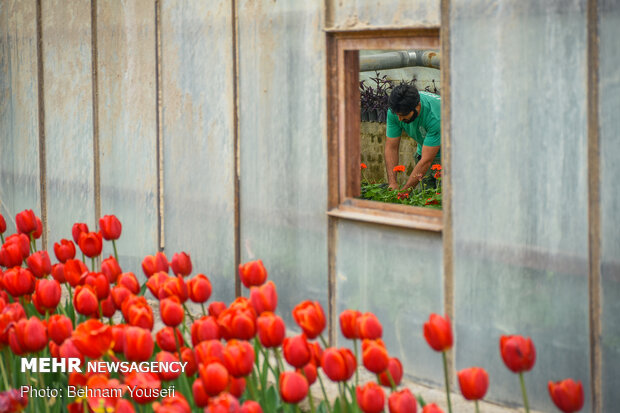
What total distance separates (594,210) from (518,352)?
4.13 feet

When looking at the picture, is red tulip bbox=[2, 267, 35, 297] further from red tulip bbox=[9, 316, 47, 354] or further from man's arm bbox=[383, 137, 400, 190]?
man's arm bbox=[383, 137, 400, 190]

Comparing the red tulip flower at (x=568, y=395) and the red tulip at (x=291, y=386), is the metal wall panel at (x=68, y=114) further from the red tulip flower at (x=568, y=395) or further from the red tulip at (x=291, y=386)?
the red tulip flower at (x=568, y=395)

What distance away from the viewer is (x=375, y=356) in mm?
2162

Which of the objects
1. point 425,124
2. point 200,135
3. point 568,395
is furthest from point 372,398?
point 425,124

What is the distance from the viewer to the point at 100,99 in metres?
5.61

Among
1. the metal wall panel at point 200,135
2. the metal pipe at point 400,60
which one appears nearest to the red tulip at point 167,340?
the metal wall panel at point 200,135

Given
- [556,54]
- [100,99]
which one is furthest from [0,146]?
[556,54]

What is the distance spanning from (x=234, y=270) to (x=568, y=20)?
2.29 metres

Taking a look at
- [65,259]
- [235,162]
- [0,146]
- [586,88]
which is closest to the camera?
[586,88]

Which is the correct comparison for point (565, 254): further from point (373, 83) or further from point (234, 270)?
point (373, 83)

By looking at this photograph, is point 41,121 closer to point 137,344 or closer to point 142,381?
point 137,344

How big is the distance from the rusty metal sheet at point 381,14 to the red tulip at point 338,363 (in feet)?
6.27

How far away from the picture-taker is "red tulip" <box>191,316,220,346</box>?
2420 mm

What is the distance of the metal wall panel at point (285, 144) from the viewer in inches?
169
